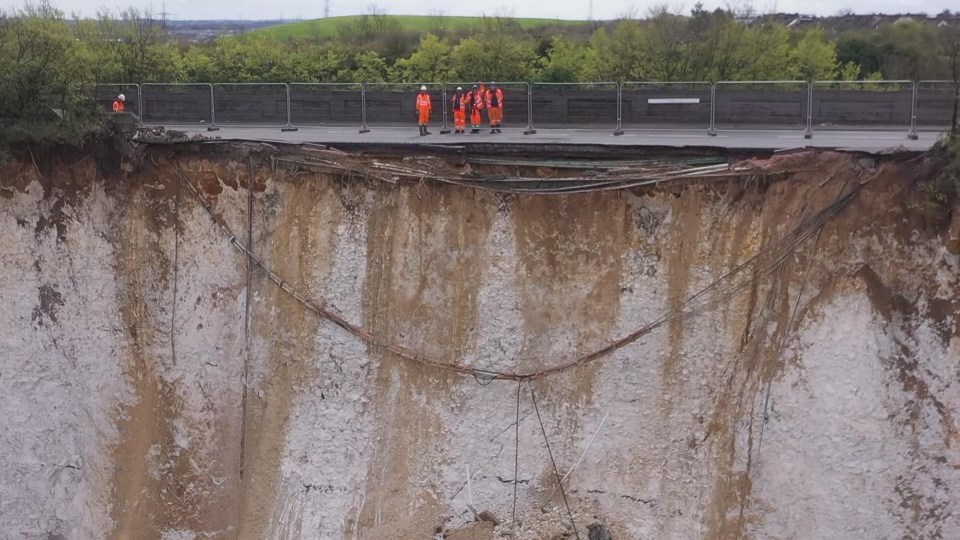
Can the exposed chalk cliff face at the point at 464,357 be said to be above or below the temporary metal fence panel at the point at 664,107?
below

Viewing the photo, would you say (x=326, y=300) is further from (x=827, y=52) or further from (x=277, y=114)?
(x=827, y=52)

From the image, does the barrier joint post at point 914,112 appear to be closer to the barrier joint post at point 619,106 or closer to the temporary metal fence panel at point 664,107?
the temporary metal fence panel at point 664,107

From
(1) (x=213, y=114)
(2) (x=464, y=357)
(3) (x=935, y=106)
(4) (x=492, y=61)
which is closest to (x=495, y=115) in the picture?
(1) (x=213, y=114)

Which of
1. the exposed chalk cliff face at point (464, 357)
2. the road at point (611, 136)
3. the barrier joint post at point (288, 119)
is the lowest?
the exposed chalk cliff face at point (464, 357)

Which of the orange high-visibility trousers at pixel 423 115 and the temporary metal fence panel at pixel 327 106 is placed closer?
the orange high-visibility trousers at pixel 423 115

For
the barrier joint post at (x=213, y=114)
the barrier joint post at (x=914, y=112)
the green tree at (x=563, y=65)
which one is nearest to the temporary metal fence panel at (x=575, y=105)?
the barrier joint post at (x=914, y=112)

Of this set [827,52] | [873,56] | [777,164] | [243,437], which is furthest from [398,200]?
[873,56]

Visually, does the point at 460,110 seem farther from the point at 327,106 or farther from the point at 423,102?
the point at 327,106
